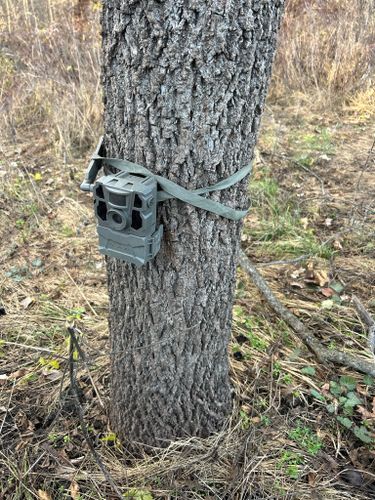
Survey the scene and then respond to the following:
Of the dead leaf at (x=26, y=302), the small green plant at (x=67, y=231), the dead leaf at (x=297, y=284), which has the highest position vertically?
the dead leaf at (x=297, y=284)

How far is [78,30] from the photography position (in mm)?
4582

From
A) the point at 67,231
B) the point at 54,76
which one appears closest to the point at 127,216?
the point at 67,231

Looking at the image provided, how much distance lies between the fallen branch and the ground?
0.17 feet

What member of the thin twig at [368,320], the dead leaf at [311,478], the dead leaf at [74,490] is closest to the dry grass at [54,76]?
the thin twig at [368,320]

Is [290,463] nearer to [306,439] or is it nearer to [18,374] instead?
[306,439]

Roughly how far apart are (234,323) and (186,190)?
4.46ft

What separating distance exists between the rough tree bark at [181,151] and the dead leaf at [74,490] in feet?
1.16

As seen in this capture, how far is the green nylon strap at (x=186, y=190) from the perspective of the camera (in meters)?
1.23

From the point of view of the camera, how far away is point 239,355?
2.27 m

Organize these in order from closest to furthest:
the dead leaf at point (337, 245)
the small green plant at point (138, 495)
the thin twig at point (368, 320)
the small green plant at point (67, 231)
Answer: the small green plant at point (138, 495)
the thin twig at point (368, 320)
the dead leaf at point (337, 245)
the small green plant at point (67, 231)

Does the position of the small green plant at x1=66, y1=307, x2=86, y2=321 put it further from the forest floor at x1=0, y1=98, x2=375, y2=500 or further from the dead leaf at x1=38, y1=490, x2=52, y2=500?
the dead leaf at x1=38, y1=490, x2=52, y2=500

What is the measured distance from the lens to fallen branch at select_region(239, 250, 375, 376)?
2.18 meters

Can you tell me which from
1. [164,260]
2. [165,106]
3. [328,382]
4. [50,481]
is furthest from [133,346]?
[328,382]

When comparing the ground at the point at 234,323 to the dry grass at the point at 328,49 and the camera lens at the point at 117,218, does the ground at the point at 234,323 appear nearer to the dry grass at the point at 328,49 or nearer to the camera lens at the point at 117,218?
the camera lens at the point at 117,218
